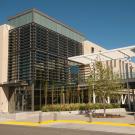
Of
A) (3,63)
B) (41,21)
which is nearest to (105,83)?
(41,21)

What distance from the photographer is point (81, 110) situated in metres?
31.3

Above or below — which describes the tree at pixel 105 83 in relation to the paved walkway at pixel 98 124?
above

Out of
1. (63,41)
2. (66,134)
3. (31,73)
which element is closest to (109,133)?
(66,134)

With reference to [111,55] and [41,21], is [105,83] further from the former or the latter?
[41,21]

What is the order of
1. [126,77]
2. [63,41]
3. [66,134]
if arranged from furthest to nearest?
[63,41]
[126,77]
[66,134]

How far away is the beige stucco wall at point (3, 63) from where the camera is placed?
37591 mm

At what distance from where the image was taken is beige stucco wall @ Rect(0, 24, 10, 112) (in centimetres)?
3759

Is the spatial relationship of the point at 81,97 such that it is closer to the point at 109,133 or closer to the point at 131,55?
the point at 131,55

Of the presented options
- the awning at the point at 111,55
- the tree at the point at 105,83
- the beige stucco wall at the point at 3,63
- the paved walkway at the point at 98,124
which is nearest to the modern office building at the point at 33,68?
the beige stucco wall at the point at 3,63

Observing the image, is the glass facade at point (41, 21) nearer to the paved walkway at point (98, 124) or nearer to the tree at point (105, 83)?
the tree at point (105, 83)

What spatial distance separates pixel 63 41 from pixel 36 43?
7775 mm

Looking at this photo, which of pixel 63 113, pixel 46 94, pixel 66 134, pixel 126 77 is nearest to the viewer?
pixel 66 134

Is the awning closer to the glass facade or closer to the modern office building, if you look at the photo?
the modern office building

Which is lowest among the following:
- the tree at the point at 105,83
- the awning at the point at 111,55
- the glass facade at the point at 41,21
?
the tree at the point at 105,83
